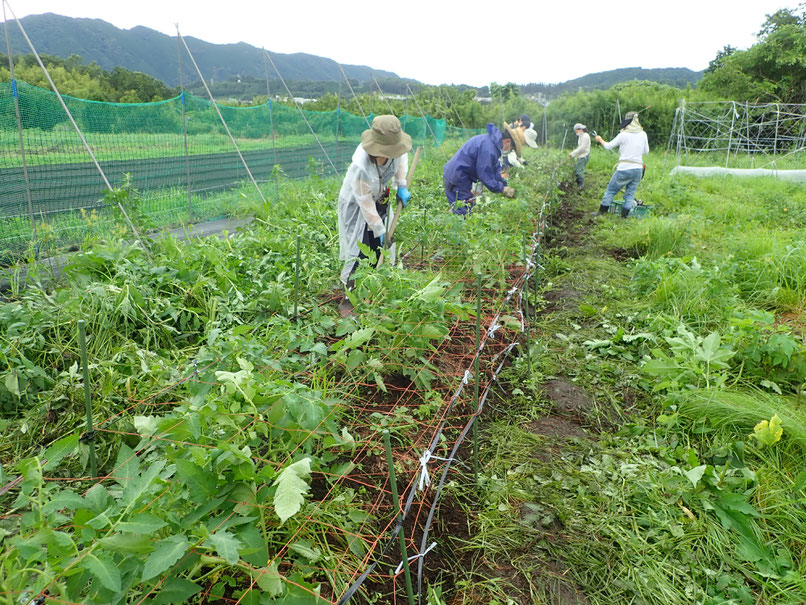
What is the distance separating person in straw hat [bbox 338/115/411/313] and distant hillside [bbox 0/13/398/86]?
55482mm

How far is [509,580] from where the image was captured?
1923 millimetres

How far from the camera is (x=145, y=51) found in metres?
99.9

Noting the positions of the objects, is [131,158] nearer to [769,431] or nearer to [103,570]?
[103,570]

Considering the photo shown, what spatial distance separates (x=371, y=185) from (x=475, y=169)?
7.68 ft

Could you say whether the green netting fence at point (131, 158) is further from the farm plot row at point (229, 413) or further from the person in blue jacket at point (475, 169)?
the person in blue jacket at point (475, 169)

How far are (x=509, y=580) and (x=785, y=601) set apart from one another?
3.24 feet

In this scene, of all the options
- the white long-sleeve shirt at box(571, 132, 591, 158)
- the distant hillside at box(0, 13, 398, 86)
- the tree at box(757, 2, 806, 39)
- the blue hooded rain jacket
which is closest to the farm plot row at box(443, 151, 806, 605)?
the blue hooded rain jacket

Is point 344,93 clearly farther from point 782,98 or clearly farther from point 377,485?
point 377,485

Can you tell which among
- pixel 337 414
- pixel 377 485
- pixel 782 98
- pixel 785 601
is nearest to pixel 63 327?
pixel 337 414

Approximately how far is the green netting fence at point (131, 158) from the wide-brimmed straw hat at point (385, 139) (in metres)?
2.12

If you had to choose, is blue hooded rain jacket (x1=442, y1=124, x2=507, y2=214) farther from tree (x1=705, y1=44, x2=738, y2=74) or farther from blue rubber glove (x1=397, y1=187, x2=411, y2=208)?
tree (x1=705, y1=44, x2=738, y2=74)

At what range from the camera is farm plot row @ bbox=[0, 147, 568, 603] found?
50.5 inches

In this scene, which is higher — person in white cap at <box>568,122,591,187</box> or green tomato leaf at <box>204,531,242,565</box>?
person in white cap at <box>568,122,591,187</box>

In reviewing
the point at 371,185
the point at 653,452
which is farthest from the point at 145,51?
the point at 653,452
